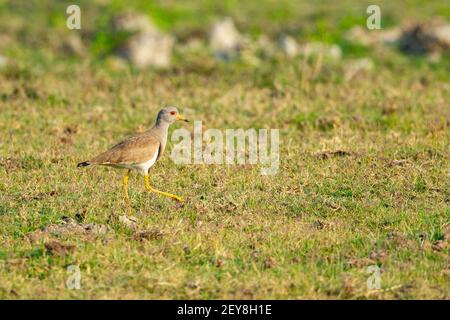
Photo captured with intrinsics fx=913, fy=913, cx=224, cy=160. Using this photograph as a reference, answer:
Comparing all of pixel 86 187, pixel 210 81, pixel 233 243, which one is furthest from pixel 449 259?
pixel 210 81

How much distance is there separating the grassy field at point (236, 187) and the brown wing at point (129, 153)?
0.37 metres

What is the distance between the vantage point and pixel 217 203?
8883 millimetres

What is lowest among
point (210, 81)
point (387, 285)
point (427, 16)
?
point (387, 285)

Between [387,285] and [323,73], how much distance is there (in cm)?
969

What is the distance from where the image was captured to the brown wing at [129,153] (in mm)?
9000

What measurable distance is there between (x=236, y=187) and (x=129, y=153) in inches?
50.6

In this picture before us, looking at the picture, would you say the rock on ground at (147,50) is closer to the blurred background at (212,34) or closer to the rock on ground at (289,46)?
the blurred background at (212,34)

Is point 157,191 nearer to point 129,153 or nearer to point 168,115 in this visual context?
point 129,153

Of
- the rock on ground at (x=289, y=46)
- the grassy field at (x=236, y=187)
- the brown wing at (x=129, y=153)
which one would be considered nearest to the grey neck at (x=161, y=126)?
the brown wing at (x=129, y=153)

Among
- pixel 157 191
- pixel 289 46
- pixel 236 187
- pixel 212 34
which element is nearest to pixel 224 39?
pixel 212 34

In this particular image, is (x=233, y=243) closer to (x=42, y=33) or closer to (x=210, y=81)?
(x=210, y=81)

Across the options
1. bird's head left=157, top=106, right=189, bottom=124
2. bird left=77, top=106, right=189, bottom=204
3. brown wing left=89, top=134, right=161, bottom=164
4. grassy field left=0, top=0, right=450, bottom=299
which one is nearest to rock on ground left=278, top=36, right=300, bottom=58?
grassy field left=0, top=0, right=450, bottom=299

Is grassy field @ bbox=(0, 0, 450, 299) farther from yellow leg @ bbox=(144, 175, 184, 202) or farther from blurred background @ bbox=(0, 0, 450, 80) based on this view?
blurred background @ bbox=(0, 0, 450, 80)

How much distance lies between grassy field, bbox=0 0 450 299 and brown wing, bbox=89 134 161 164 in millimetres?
369
